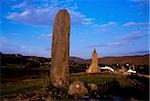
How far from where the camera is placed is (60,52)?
2236 cm

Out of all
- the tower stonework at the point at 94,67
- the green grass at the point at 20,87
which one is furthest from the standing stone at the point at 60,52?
the tower stonework at the point at 94,67

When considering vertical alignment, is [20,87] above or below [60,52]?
below

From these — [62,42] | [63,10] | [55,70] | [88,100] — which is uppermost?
[63,10]

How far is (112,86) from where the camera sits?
2186 cm

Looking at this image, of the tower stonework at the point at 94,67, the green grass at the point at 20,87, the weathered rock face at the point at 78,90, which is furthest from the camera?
the tower stonework at the point at 94,67

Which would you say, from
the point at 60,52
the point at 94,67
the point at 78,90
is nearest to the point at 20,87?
the point at 60,52

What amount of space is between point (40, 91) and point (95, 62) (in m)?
21.6

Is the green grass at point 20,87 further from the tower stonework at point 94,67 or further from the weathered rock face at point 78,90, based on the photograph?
the tower stonework at point 94,67

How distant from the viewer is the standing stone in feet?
72.8

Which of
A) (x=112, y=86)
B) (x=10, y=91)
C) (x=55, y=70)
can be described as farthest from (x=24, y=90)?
(x=112, y=86)

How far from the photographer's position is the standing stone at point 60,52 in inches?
874

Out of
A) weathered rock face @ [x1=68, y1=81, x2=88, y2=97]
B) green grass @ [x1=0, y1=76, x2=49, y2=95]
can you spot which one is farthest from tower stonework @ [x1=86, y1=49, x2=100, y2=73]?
weathered rock face @ [x1=68, y1=81, x2=88, y2=97]

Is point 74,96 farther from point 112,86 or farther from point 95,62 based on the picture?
point 95,62

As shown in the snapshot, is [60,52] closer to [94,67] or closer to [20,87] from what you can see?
[20,87]
